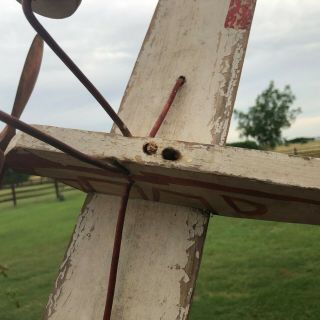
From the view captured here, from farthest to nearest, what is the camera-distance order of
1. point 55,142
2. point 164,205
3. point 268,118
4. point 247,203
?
point 268,118 < point 164,205 < point 247,203 < point 55,142

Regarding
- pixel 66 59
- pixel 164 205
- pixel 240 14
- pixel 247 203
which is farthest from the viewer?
pixel 240 14

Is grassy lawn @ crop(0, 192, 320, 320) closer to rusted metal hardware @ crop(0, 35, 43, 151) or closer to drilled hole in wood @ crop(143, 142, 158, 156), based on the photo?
rusted metal hardware @ crop(0, 35, 43, 151)

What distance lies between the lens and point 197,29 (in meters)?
1.25

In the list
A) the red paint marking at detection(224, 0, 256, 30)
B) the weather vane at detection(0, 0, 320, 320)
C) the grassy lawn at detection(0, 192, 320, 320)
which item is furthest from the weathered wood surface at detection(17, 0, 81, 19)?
the grassy lawn at detection(0, 192, 320, 320)

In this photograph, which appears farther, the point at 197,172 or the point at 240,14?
the point at 240,14

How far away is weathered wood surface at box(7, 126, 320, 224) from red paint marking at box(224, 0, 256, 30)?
1.59 feet

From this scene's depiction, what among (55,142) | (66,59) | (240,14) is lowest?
(55,142)

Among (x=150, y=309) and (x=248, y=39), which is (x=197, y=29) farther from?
(x=150, y=309)

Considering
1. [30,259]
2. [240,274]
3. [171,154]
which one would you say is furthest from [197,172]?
[30,259]

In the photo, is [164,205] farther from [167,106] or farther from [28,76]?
[28,76]

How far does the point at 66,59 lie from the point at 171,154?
248 mm

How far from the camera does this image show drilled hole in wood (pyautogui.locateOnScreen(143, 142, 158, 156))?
2.59 ft

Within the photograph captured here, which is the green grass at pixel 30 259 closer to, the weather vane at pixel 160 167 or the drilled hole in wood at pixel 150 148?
the weather vane at pixel 160 167

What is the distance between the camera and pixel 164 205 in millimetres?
1076
